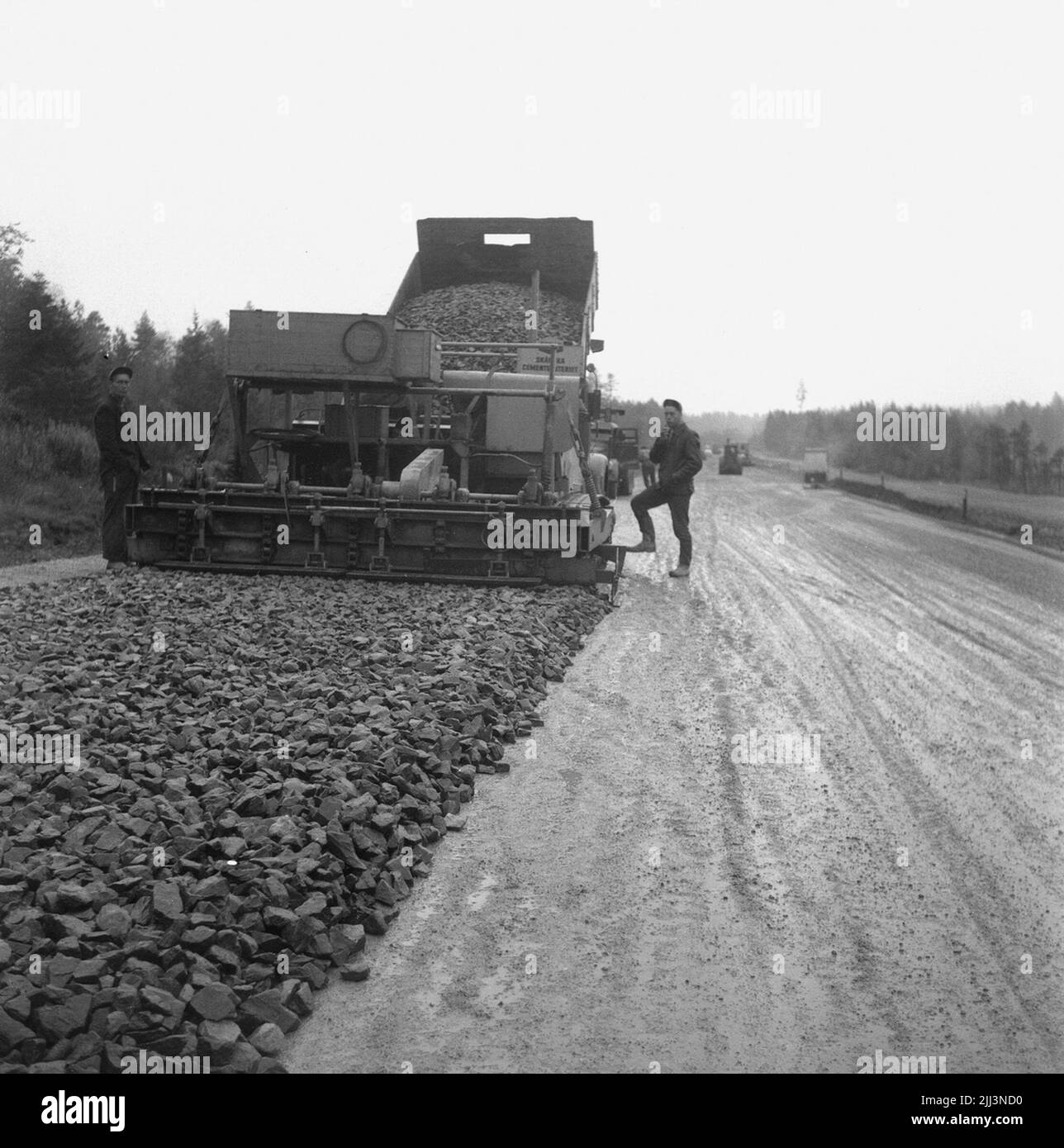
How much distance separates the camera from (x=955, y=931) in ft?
14.0

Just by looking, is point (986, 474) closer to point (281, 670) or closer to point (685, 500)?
point (685, 500)

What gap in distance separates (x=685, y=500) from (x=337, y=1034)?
1164cm

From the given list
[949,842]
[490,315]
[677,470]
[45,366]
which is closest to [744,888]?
[949,842]

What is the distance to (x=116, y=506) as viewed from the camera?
13.5 meters

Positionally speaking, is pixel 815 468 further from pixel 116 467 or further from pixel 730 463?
pixel 116 467

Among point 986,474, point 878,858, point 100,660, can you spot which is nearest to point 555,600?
point 100,660

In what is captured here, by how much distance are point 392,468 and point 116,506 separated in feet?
9.47

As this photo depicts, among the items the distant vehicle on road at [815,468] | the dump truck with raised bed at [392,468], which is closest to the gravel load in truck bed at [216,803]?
the dump truck with raised bed at [392,468]

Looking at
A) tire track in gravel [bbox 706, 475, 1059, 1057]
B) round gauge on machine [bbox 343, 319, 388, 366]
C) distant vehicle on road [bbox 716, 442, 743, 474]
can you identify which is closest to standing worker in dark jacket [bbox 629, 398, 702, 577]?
round gauge on machine [bbox 343, 319, 388, 366]

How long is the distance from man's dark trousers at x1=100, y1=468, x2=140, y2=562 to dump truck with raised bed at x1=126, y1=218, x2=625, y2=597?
53 centimetres

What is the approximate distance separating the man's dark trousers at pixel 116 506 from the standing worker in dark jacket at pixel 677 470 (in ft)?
17.7

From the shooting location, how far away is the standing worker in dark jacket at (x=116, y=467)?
13.0m

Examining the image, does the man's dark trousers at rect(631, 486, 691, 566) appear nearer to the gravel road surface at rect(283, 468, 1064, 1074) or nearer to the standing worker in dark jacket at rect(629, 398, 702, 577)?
the standing worker in dark jacket at rect(629, 398, 702, 577)

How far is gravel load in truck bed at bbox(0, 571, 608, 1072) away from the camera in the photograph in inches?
141
